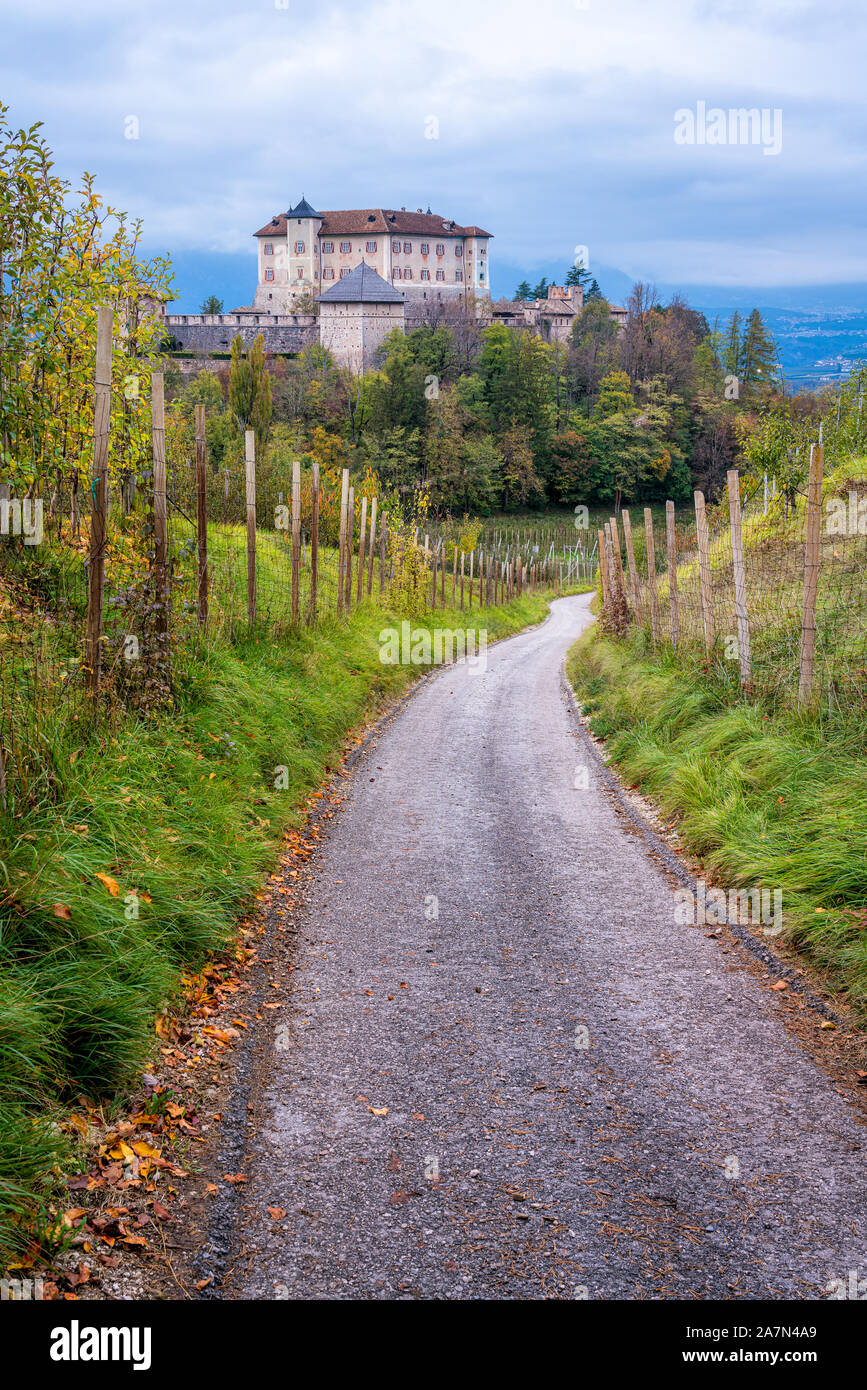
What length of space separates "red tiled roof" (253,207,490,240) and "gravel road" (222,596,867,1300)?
11275cm

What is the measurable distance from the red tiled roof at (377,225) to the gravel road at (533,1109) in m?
113

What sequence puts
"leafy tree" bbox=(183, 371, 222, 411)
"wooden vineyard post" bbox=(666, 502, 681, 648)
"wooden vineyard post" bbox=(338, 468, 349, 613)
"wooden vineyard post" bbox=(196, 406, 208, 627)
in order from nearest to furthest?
1. "wooden vineyard post" bbox=(196, 406, 208, 627)
2. "wooden vineyard post" bbox=(666, 502, 681, 648)
3. "wooden vineyard post" bbox=(338, 468, 349, 613)
4. "leafy tree" bbox=(183, 371, 222, 411)

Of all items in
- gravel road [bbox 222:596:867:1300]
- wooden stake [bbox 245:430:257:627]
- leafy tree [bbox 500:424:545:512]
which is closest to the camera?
gravel road [bbox 222:596:867:1300]

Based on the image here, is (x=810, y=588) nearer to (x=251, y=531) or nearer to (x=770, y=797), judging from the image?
(x=770, y=797)

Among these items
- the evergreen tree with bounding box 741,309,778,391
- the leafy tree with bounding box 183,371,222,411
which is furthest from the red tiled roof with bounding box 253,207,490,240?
the leafy tree with bounding box 183,371,222,411

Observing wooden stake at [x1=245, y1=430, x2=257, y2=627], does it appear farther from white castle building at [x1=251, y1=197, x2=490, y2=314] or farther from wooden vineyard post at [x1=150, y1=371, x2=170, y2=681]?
white castle building at [x1=251, y1=197, x2=490, y2=314]

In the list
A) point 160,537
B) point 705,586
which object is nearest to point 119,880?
point 160,537

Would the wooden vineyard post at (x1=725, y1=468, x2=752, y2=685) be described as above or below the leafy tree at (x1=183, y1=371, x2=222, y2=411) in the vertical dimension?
below

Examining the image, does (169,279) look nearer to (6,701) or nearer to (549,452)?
(6,701)

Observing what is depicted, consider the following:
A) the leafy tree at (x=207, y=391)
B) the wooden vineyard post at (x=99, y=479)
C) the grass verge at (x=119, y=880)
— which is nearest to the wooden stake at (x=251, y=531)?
the grass verge at (x=119, y=880)

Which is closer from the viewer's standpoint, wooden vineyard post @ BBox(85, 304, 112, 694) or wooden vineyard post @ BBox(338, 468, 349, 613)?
wooden vineyard post @ BBox(85, 304, 112, 694)

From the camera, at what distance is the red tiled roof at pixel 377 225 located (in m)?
108

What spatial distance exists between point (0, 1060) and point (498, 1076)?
2020 millimetres

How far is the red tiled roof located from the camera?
10794 cm
